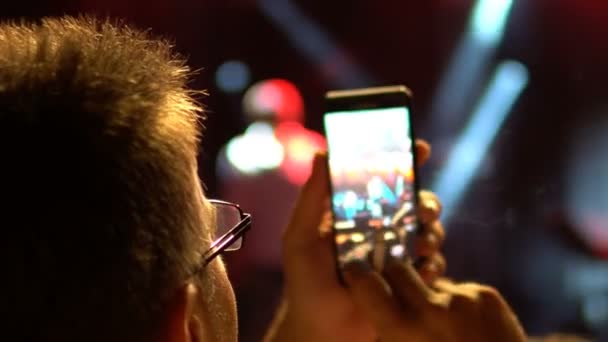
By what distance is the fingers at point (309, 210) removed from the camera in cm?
86

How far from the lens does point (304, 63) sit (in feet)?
11.6

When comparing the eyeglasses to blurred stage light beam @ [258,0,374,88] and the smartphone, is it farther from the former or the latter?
blurred stage light beam @ [258,0,374,88]

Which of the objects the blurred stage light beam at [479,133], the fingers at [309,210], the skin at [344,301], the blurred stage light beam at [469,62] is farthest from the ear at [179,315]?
the blurred stage light beam at [469,62]

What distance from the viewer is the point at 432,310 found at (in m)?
0.71

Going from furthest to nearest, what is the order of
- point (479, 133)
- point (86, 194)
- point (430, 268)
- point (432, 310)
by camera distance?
point (479, 133) → point (430, 268) → point (432, 310) → point (86, 194)

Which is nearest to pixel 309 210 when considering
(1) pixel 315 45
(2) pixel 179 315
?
(2) pixel 179 315

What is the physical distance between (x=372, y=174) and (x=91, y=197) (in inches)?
18.3

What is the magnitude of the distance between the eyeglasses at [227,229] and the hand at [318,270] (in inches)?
3.9

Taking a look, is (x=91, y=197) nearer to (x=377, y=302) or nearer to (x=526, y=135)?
(x=377, y=302)

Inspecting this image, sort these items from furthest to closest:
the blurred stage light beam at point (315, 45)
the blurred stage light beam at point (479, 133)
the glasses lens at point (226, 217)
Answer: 1. the blurred stage light beam at point (315, 45)
2. the blurred stage light beam at point (479, 133)
3. the glasses lens at point (226, 217)

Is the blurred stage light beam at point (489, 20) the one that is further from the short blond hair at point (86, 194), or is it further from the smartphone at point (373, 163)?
the short blond hair at point (86, 194)

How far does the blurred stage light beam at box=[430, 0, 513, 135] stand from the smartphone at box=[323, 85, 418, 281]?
91.9 inches

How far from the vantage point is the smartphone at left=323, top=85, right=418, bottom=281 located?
2.93 ft

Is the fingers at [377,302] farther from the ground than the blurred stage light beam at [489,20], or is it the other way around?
the blurred stage light beam at [489,20]
